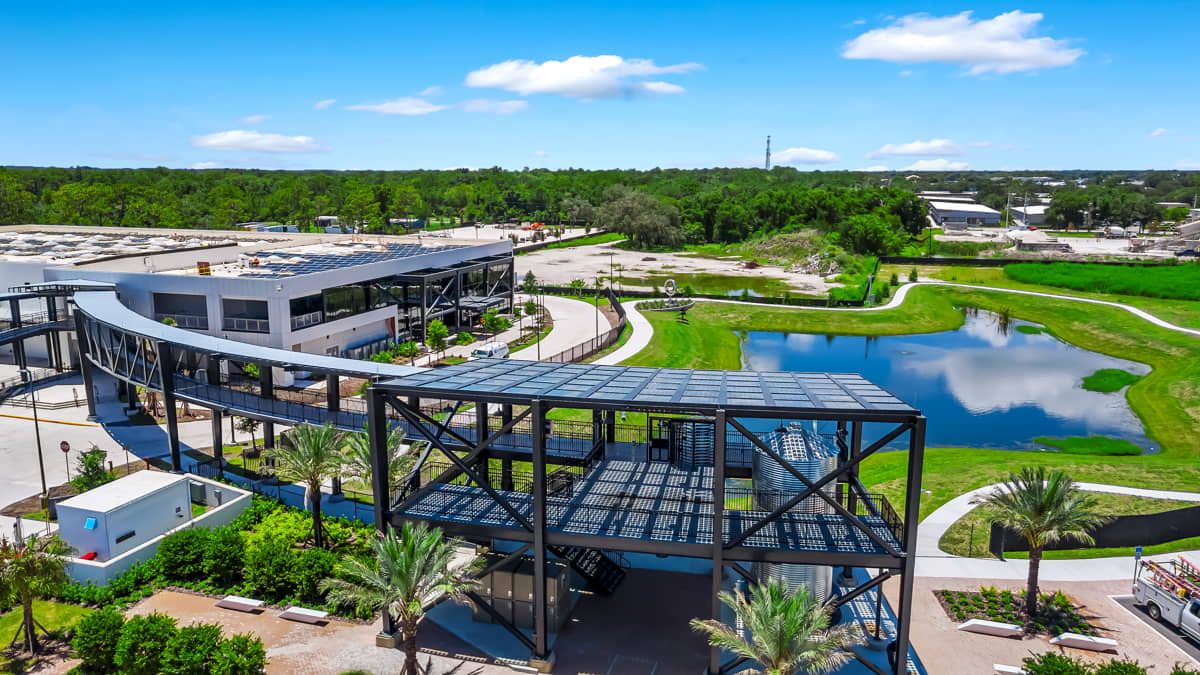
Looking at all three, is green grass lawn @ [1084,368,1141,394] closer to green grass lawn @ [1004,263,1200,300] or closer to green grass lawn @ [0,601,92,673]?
green grass lawn @ [1004,263,1200,300]

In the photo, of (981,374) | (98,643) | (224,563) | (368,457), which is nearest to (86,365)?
(224,563)

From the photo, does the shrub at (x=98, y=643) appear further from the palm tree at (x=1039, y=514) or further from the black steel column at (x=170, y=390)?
the palm tree at (x=1039, y=514)

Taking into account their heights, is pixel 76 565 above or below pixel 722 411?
below

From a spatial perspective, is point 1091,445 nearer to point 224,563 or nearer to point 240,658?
point 224,563

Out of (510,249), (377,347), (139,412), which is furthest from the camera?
(510,249)

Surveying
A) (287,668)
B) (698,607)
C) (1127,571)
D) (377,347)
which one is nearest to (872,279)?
(377,347)

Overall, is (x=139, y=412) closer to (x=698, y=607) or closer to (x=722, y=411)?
(x=698, y=607)

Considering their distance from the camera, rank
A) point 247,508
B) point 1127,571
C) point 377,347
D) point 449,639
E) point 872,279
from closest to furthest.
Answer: point 449,639 < point 1127,571 < point 247,508 < point 377,347 < point 872,279
